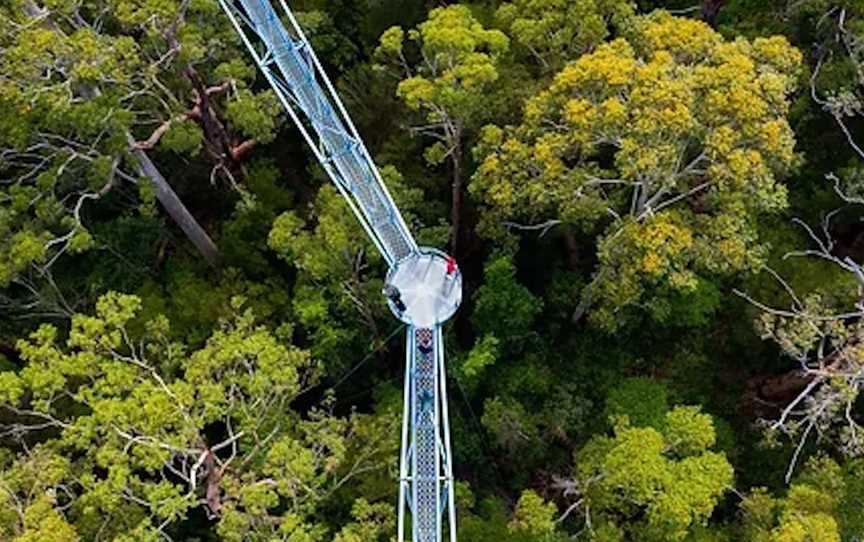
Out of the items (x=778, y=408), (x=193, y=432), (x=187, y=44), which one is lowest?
(x=778, y=408)

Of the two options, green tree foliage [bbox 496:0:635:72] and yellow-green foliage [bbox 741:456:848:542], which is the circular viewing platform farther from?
yellow-green foliage [bbox 741:456:848:542]

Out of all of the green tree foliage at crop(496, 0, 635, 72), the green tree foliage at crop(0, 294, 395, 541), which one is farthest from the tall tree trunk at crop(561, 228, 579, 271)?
the green tree foliage at crop(0, 294, 395, 541)

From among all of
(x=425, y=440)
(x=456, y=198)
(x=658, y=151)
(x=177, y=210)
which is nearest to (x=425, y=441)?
(x=425, y=440)

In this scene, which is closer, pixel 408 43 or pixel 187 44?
pixel 187 44

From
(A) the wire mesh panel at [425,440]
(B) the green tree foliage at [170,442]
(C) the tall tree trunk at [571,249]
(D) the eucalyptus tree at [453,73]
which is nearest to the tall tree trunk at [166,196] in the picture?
(B) the green tree foliage at [170,442]

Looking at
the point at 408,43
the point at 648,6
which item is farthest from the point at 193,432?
the point at 648,6

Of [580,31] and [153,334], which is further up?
[580,31]

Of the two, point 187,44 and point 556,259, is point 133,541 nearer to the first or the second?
point 187,44
